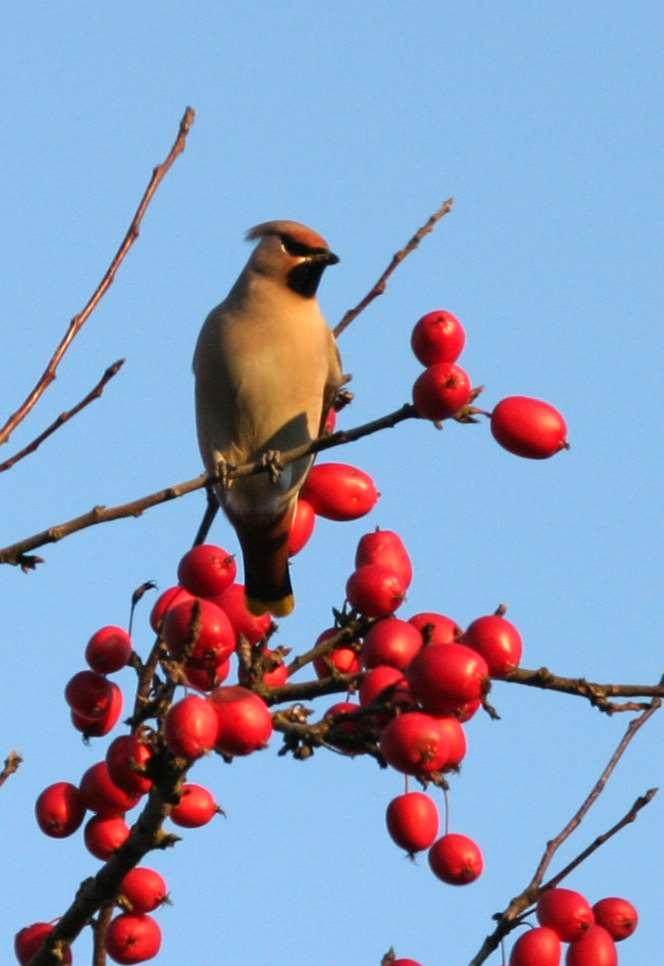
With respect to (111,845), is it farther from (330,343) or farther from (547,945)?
(330,343)

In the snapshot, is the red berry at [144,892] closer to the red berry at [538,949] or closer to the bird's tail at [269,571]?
the red berry at [538,949]

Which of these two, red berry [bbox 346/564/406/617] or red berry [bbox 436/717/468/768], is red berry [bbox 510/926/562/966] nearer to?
red berry [bbox 436/717/468/768]

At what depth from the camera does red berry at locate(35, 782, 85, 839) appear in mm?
2896

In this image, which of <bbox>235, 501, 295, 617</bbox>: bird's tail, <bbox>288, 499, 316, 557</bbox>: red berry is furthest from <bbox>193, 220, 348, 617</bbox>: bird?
<bbox>288, 499, 316, 557</bbox>: red berry

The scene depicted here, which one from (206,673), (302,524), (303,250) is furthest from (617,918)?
(303,250)

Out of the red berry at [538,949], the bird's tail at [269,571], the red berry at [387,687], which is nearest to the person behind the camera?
the red berry at [387,687]

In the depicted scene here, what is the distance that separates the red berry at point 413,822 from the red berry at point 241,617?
1.43 ft

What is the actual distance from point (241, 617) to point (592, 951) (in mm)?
867

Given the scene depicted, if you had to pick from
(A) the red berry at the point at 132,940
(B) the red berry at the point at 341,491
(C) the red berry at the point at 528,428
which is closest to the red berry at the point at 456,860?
(A) the red berry at the point at 132,940

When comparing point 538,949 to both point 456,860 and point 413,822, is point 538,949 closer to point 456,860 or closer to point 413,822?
point 456,860

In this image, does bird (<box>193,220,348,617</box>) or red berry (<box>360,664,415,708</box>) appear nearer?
red berry (<box>360,664,415,708</box>)

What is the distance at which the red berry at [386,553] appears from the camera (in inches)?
121

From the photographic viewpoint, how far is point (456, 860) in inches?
106

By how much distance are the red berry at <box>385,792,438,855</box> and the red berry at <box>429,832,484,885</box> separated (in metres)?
0.05
